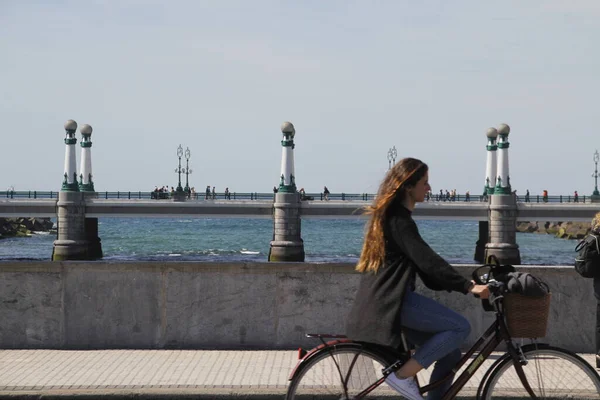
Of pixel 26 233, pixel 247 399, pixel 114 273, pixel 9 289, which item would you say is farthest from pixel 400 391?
pixel 26 233

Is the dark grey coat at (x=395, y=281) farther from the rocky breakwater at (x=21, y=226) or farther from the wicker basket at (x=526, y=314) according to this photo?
the rocky breakwater at (x=21, y=226)

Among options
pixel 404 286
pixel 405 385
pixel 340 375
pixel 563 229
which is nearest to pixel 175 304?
pixel 340 375

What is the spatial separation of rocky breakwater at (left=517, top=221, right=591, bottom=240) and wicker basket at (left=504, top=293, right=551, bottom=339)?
102 meters

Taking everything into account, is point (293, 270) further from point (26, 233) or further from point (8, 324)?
point (26, 233)

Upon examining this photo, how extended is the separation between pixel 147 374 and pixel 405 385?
11.0 feet

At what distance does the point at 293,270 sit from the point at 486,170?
2206 inches

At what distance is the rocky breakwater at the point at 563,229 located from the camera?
392ft

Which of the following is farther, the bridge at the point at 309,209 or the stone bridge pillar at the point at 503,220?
the bridge at the point at 309,209

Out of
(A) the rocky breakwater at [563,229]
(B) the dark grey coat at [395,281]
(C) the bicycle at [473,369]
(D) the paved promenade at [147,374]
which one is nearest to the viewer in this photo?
(B) the dark grey coat at [395,281]

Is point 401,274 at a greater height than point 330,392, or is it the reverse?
point 401,274

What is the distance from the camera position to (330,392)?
18.2ft

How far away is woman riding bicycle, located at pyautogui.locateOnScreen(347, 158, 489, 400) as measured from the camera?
5152mm

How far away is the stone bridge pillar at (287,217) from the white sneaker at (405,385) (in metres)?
50.6

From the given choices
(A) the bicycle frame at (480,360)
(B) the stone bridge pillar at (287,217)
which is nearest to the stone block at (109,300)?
(A) the bicycle frame at (480,360)
